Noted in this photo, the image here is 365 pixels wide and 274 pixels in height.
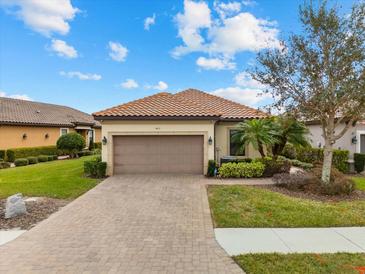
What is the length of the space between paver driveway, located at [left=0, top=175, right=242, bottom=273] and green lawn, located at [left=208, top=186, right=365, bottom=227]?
58 centimetres

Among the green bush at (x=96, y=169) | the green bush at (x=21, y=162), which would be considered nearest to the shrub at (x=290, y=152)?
the green bush at (x=96, y=169)

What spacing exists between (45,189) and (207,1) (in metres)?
12.2

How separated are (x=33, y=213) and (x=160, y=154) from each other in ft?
25.3

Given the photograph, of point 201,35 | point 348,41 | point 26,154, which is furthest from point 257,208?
point 26,154

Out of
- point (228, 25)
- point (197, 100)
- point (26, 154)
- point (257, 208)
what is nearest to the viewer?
point (257, 208)

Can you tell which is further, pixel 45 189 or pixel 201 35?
pixel 201 35

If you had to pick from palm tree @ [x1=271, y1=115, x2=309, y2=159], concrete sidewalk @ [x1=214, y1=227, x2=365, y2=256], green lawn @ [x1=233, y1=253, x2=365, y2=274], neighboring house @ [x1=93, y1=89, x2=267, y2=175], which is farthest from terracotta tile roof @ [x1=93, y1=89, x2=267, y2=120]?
green lawn @ [x1=233, y1=253, x2=365, y2=274]

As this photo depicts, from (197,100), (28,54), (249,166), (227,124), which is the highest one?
(28,54)

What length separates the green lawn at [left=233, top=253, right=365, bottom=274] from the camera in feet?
15.2

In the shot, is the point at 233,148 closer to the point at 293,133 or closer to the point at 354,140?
the point at 293,133

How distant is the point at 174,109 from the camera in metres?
15.2

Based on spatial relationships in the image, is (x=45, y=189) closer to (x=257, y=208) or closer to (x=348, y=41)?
(x=257, y=208)

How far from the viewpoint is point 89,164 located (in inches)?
564

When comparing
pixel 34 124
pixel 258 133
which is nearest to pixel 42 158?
pixel 34 124
